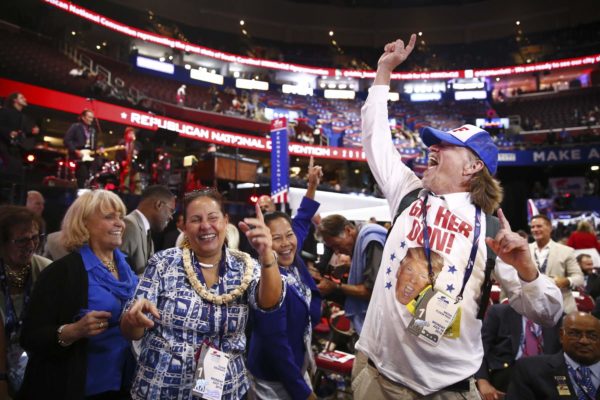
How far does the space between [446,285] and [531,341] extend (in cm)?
280

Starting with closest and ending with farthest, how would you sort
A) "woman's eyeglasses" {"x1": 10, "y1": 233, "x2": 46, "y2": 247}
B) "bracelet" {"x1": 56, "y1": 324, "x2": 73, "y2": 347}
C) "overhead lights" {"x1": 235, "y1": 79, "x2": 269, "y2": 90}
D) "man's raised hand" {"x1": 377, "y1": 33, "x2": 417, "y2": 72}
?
1. "bracelet" {"x1": 56, "y1": 324, "x2": 73, "y2": 347}
2. "man's raised hand" {"x1": 377, "y1": 33, "x2": 417, "y2": 72}
3. "woman's eyeglasses" {"x1": 10, "y1": 233, "x2": 46, "y2": 247}
4. "overhead lights" {"x1": 235, "y1": 79, "x2": 269, "y2": 90}

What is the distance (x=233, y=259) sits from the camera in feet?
6.64

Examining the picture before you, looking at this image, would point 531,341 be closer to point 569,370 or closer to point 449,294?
point 569,370

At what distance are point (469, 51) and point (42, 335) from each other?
3423 cm

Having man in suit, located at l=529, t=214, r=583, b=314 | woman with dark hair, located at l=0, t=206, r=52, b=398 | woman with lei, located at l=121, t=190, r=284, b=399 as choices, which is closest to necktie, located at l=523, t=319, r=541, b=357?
man in suit, located at l=529, t=214, r=583, b=314

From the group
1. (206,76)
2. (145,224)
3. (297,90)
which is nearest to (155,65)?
(206,76)

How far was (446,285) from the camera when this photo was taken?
1.62 meters

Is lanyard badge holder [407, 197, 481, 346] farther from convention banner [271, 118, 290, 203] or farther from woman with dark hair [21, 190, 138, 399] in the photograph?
convention banner [271, 118, 290, 203]

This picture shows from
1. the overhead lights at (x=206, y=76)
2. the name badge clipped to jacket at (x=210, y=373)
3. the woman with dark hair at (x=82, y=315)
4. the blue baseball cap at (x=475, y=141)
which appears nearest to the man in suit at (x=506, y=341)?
the blue baseball cap at (x=475, y=141)

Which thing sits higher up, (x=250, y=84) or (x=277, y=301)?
(x=250, y=84)

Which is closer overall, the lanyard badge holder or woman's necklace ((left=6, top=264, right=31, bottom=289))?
the lanyard badge holder

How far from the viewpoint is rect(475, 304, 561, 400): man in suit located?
11.4 feet

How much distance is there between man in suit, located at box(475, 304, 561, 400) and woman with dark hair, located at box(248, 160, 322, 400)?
160cm

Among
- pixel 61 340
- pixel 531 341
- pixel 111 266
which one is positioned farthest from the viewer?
pixel 531 341
